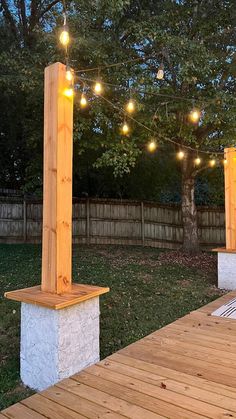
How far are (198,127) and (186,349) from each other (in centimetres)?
604

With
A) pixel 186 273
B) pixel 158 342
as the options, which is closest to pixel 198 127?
pixel 186 273

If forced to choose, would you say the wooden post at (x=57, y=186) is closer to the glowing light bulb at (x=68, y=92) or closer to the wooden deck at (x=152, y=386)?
the glowing light bulb at (x=68, y=92)

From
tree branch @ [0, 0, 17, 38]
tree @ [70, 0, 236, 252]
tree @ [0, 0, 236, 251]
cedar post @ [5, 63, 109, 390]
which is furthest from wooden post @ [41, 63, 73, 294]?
tree branch @ [0, 0, 17, 38]

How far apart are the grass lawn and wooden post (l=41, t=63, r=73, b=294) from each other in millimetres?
923

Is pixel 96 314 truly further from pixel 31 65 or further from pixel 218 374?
pixel 31 65

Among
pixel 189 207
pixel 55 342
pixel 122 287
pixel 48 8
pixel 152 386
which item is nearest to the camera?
pixel 152 386

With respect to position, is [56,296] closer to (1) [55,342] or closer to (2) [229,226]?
(1) [55,342]

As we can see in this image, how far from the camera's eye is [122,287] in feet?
17.8

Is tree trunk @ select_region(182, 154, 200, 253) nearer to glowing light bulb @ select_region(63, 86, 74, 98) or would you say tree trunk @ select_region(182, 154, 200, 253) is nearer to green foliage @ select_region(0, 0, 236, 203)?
green foliage @ select_region(0, 0, 236, 203)

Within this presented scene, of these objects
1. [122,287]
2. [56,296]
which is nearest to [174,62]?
[122,287]

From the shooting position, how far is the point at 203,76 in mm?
6531

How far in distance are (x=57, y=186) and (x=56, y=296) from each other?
2.65 feet

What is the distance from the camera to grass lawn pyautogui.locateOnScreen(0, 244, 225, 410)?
3.46 metres

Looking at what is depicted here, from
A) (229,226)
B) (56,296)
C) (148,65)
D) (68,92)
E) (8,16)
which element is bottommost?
(56,296)
